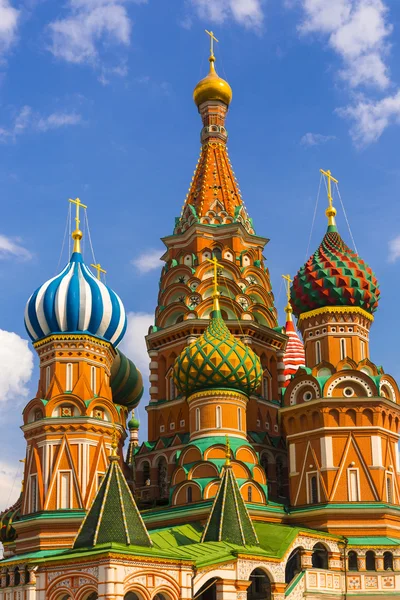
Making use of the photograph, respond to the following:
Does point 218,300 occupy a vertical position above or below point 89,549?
above

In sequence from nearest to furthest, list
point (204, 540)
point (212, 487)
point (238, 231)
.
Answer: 1. point (204, 540)
2. point (212, 487)
3. point (238, 231)

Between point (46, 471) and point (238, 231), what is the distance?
1020cm

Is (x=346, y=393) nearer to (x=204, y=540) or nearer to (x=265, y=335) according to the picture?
(x=265, y=335)

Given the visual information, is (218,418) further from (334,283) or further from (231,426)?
(334,283)

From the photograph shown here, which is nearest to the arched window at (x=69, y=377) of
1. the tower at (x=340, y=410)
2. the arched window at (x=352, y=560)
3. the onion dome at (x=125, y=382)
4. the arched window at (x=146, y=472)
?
the arched window at (x=146, y=472)

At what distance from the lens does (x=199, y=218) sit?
33625 mm

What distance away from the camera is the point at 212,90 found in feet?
119

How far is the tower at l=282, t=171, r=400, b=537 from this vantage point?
Result: 27141 mm

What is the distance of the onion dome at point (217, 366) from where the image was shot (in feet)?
91.3

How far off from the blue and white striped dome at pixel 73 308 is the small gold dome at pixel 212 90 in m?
9.15

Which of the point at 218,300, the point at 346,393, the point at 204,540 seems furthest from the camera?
the point at 218,300

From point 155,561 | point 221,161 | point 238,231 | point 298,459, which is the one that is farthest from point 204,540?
point 221,161

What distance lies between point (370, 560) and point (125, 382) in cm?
1180

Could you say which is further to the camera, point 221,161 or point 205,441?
point 221,161
